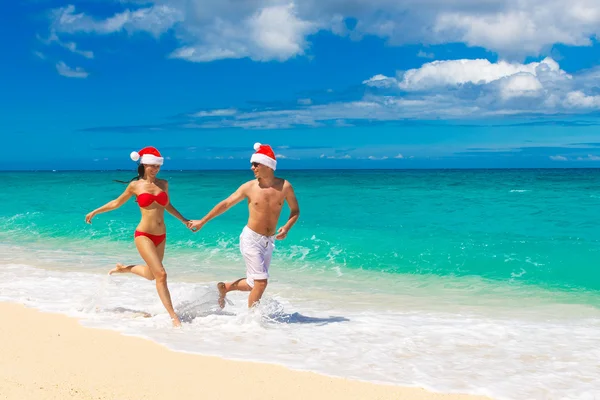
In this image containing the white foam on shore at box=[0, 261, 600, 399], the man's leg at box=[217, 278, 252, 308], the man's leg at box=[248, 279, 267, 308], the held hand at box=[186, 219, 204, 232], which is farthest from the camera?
the held hand at box=[186, 219, 204, 232]

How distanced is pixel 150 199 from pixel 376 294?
4194 millimetres

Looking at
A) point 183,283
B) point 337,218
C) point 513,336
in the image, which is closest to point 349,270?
point 183,283

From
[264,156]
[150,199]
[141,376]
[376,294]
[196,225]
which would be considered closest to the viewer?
[141,376]

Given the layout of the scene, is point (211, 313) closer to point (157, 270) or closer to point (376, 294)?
point (157, 270)

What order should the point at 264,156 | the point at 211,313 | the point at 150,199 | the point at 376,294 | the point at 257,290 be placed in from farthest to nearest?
the point at 376,294 < the point at 211,313 < the point at 150,199 < the point at 257,290 < the point at 264,156

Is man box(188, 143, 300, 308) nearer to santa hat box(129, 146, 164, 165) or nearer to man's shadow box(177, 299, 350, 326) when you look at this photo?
man's shadow box(177, 299, 350, 326)

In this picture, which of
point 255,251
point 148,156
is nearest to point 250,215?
point 255,251

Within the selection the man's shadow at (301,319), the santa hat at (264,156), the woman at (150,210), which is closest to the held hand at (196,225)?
the woman at (150,210)

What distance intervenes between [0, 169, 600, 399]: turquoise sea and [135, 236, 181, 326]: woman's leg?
6.7 inches

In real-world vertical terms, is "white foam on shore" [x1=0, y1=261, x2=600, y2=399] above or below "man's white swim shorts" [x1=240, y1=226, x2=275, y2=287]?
below

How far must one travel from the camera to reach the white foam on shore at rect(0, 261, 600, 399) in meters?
4.88

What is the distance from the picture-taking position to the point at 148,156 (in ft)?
21.0

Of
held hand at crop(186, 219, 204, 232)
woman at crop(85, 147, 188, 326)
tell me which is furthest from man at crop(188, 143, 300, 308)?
woman at crop(85, 147, 188, 326)

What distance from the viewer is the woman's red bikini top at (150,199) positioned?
635cm
